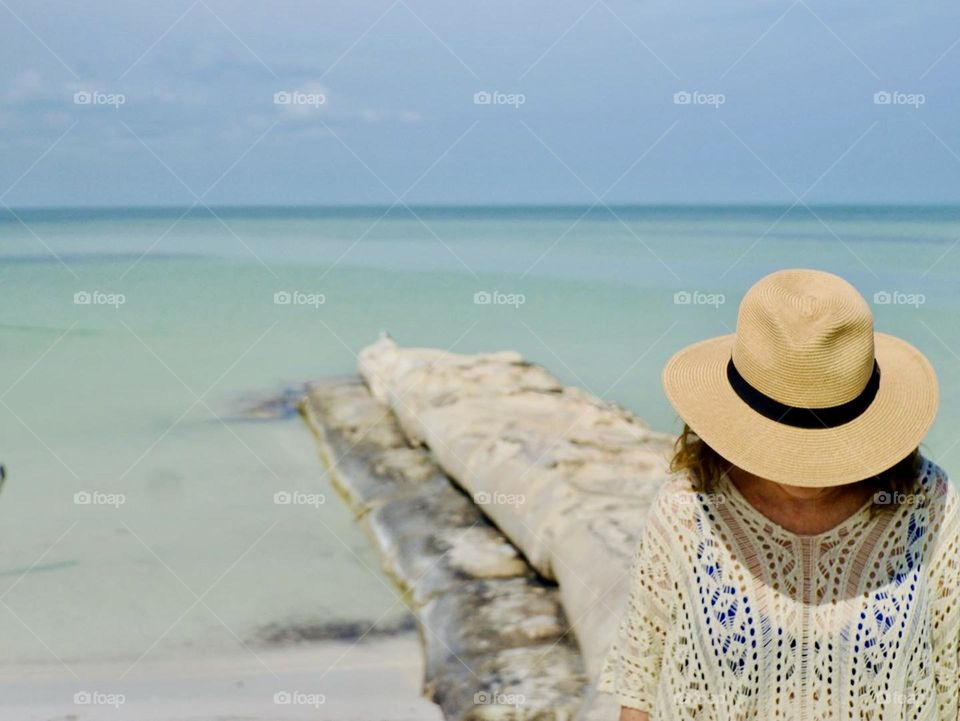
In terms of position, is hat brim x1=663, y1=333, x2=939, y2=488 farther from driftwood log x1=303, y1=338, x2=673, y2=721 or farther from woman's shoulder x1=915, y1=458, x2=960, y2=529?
driftwood log x1=303, y1=338, x2=673, y2=721

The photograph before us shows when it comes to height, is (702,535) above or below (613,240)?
below

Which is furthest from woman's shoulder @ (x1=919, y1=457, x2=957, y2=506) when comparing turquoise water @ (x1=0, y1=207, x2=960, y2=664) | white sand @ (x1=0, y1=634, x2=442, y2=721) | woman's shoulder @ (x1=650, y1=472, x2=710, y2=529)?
turquoise water @ (x1=0, y1=207, x2=960, y2=664)

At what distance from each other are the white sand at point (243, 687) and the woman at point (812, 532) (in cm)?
221

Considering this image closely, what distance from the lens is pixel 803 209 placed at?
91.4 ft

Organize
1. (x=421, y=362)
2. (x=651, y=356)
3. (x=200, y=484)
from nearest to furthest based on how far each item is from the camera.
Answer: (x=200, y=484) < (x=421, y=362) < (x=651, y=356)

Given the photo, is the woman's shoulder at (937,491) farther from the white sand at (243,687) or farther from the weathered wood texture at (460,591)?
the white sand at (243,687)

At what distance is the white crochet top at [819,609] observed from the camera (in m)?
1.41

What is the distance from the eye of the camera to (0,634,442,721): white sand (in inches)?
144

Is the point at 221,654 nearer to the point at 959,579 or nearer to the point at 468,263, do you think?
the point at 959,579

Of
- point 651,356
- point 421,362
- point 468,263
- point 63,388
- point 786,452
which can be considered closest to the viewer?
point 786,452

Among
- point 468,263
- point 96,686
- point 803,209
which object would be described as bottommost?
point 96,686

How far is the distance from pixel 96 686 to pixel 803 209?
26080mm

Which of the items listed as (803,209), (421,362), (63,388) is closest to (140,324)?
(63,388)

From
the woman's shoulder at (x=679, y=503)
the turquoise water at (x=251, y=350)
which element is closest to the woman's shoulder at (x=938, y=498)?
the woman's shoulder at (x=679, y=503)
